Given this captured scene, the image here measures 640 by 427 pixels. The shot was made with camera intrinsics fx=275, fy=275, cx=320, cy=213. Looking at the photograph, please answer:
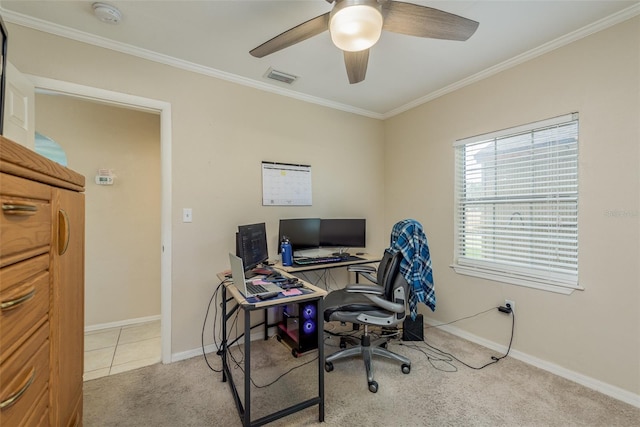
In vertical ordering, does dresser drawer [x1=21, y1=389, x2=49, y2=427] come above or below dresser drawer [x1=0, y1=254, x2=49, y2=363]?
below

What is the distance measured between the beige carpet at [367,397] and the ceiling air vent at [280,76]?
2.67 metres

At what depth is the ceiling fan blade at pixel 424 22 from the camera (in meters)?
1.48

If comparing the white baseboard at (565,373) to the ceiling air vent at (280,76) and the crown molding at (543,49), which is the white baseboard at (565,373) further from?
the ceiling air vent at (280,76)

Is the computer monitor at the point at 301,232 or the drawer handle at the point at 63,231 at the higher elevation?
the drawer handle at the point at 63,231

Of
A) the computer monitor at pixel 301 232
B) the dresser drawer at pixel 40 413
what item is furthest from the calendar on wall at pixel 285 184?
the dresser drawer at pixel 40 413

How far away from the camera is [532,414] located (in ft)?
5.76

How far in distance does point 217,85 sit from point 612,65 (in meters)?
3.17

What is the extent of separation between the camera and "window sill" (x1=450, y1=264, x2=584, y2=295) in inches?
85.8

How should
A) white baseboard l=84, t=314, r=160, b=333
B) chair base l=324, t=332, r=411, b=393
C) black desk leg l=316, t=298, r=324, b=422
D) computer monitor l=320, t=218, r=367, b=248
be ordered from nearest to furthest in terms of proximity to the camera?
black desk leg l=316, t=298, r=324, b=422 → chair base l=324, t=332, r=411, b=393 → white baseboard l=84, t=314, r=160, b=333 → computer monitor l=320, t=218, r=367, b=248

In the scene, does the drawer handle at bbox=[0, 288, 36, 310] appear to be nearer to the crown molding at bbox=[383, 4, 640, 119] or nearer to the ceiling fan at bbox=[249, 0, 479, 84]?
the ceiling fan at bbox=[249, 0, 479, 84]

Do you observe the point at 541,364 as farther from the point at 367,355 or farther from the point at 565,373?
the point at 367,355

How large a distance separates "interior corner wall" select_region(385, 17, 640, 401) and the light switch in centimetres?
281

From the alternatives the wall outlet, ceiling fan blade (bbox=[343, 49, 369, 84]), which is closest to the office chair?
the wall outlet

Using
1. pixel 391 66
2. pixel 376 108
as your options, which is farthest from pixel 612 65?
pixel 376 108
